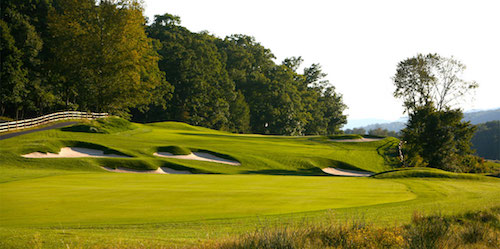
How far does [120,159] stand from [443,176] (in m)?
18.5

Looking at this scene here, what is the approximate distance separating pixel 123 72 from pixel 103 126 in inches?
436

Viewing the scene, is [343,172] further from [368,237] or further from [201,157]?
[368,237]

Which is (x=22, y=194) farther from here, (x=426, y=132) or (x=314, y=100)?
(x=314, y=100)

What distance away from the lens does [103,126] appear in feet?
115

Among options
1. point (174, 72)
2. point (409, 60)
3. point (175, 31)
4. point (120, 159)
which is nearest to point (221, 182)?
point (120, 159)

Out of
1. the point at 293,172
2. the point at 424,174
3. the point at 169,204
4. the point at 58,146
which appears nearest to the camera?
the point at 169,204

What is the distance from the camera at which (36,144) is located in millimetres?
25641

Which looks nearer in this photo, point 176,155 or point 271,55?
point 176,155

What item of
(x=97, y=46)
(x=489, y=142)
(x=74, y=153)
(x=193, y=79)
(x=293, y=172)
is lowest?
(x=489, y=142)

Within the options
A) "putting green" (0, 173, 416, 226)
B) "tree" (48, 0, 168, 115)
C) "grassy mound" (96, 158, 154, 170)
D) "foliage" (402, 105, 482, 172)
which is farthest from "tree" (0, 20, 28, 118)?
"foliage" (402, 105, 482, 172)

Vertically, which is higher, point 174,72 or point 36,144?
point 174,72

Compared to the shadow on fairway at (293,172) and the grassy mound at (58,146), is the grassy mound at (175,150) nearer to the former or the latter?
the grassy mound at (58,146)

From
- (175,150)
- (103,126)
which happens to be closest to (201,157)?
(175,150)

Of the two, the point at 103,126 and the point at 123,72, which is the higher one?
the point at 123,72
